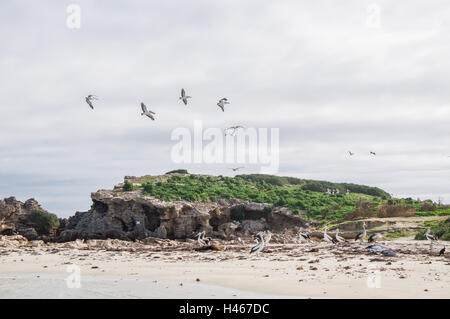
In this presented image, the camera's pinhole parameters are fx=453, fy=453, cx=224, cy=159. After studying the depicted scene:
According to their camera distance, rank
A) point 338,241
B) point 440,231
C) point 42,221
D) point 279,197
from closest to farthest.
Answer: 1. point 338,241
2. point 440,231
3. point 42,221
4. point 279,197

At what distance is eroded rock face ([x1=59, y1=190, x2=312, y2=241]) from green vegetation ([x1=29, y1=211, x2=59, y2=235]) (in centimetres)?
131

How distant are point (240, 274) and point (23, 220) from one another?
23635mm

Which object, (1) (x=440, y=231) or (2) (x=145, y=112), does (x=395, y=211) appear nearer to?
(1) (x=440, y=231)

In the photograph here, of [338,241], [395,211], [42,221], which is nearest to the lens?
[338,241]

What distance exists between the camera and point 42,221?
32812 mm

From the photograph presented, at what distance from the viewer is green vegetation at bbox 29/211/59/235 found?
1292 inches

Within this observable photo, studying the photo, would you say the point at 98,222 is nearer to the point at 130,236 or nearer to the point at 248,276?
the point at 130,236

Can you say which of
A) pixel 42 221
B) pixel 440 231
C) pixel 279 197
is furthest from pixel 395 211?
pixel 42 221

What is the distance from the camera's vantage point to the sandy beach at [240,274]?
37.8 ft

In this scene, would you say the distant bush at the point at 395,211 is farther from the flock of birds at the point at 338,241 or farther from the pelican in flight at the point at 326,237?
the pelican in flight at the point at 326,237

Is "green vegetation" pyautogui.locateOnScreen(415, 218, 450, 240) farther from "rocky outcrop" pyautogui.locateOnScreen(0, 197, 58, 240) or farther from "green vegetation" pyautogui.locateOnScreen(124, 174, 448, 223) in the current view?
"rocky outcrop" pyautogui.locateOnScreen(0, 197, 58, 240)
